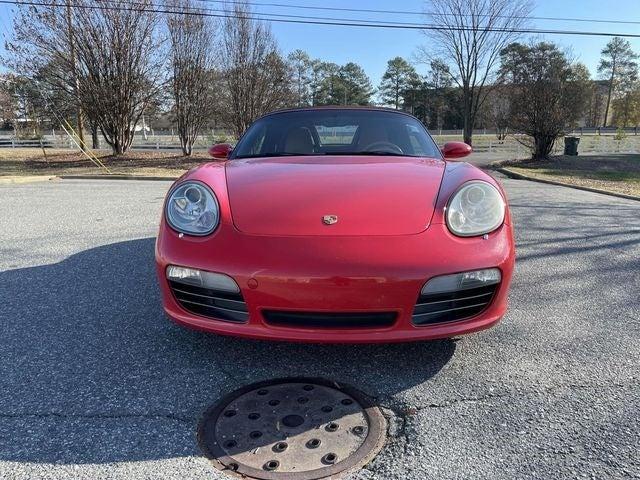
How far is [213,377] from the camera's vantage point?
219 centimetres

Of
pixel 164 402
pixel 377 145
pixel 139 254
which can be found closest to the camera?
pixel 164 402

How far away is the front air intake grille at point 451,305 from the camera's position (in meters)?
2.04

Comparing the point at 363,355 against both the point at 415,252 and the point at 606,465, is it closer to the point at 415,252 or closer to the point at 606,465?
the point at 415,252

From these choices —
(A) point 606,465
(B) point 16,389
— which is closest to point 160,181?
(B) point 16,389

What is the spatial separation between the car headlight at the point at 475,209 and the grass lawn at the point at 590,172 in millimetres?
8983

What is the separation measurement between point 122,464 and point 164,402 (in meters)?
0.38

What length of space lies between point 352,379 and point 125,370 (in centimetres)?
107

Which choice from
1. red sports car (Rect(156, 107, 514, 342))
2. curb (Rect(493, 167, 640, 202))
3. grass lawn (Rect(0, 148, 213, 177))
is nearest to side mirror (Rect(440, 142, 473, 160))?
red sports car (Rect(156, 107, 514, 342))

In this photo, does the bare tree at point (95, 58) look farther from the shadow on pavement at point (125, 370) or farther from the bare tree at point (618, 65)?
the bare tree at point (618, 65)

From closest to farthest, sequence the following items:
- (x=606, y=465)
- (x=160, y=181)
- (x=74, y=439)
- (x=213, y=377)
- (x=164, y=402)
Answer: (x=606, y=465) < (x=74, y=439) < (x=164, y=402) < (x=213, y=377) < (x=160, y=181)

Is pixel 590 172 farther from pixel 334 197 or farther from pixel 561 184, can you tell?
pixel 334 197

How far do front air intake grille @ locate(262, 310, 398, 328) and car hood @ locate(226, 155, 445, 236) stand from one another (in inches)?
14.1

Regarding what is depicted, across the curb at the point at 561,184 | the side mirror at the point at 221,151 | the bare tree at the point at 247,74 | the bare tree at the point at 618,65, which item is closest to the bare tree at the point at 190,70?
the bare tree at the point at 247,74

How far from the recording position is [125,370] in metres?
2.24
